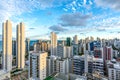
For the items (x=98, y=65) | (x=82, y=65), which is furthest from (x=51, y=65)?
(x=98, y=65)

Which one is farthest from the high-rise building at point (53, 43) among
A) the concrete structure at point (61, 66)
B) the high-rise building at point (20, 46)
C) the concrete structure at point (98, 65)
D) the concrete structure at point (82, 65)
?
the concrete structure at point (98, 65)

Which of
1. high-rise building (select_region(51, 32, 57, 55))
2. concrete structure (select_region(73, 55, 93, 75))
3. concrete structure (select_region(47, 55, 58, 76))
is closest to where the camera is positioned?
concrete structure (select_region(73, 55, 93, 75))

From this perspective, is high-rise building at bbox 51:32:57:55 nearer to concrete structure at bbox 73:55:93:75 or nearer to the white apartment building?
the white apartment building

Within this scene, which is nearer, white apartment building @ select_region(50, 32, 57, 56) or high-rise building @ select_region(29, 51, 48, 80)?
high-rise building @ select_region(29, 51, 48, 80)

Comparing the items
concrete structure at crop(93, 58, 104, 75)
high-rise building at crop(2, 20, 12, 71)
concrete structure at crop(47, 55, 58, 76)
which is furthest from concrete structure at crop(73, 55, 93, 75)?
high-rise building at crop(2, 20, 12, 71)

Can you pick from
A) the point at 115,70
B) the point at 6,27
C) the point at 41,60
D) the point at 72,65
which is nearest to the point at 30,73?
the point at 41,60

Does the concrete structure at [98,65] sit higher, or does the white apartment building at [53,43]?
the white apartment building at [53,43]

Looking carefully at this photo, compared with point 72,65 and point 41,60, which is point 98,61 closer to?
point 72,65

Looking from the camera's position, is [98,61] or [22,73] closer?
[98,61]

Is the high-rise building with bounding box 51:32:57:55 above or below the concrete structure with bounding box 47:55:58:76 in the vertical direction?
above

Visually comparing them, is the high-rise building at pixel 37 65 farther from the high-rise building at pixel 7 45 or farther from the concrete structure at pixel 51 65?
the high-rise building at pixel 7 45

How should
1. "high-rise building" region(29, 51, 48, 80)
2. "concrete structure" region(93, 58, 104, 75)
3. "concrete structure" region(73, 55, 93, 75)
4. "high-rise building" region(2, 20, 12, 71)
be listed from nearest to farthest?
"high-rise building" region(29, 51, 48, 80), "concrete structure" region(93, 58, 104, 75), "concrete structure" region(73, 55, 93, 75), "high-rise building" region(2, 20, 12, 71)
